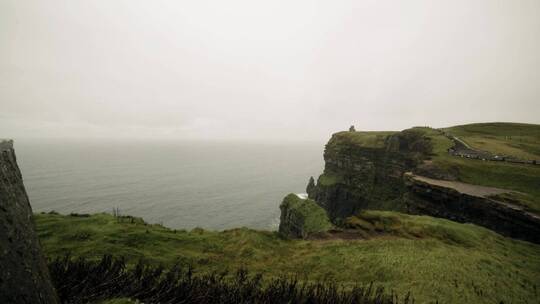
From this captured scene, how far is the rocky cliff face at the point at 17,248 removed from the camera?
336 cm

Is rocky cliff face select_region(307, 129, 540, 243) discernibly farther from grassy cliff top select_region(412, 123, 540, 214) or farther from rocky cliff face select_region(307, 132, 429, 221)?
grassy cliff top select_region(412, 123, 540, 214)

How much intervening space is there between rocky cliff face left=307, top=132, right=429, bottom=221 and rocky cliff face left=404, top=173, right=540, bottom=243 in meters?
14.6

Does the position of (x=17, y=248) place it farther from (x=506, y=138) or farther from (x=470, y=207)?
(x=506, y=138)

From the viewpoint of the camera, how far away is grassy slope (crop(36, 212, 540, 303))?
A: 1447 cm

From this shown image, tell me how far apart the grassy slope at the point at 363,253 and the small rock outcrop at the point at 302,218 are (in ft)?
50.5

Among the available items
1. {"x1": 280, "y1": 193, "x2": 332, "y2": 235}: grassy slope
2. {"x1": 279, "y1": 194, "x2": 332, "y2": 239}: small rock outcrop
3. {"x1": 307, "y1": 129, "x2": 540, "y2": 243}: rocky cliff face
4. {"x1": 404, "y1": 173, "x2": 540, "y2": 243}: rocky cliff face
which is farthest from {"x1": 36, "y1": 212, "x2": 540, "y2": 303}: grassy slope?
{"x1": 279, "y1": 194, "x2": 332, "y2": 239}: small rock outcrop

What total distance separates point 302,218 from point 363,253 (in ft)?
83.3

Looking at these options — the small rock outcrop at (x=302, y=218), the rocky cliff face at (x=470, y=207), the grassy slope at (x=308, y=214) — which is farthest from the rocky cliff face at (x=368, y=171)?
the grassy slope at (x=308, y=214)

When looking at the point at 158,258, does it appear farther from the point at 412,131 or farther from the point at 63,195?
the point at 63,195

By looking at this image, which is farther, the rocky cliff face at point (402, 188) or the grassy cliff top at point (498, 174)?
the grassy cliff top at point (498, 174)

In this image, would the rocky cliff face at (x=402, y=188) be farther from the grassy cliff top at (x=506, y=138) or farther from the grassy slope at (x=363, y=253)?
the grassy cliff top at (x=506, y=138)

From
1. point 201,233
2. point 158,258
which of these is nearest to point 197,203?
point 201,233

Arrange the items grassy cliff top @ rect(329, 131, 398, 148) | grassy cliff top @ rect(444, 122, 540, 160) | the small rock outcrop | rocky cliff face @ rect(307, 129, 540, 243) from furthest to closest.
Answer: grassy cliff top @ rect(329, 131, 398, 148), grassy cliff top @ rect(444, 122, 540, 160), the small rock outcrop, rocky cliff face @ rect(307, 129, 540, 243)

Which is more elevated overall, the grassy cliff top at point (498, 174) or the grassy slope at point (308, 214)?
the grassy cliff top at point (498, 174)
